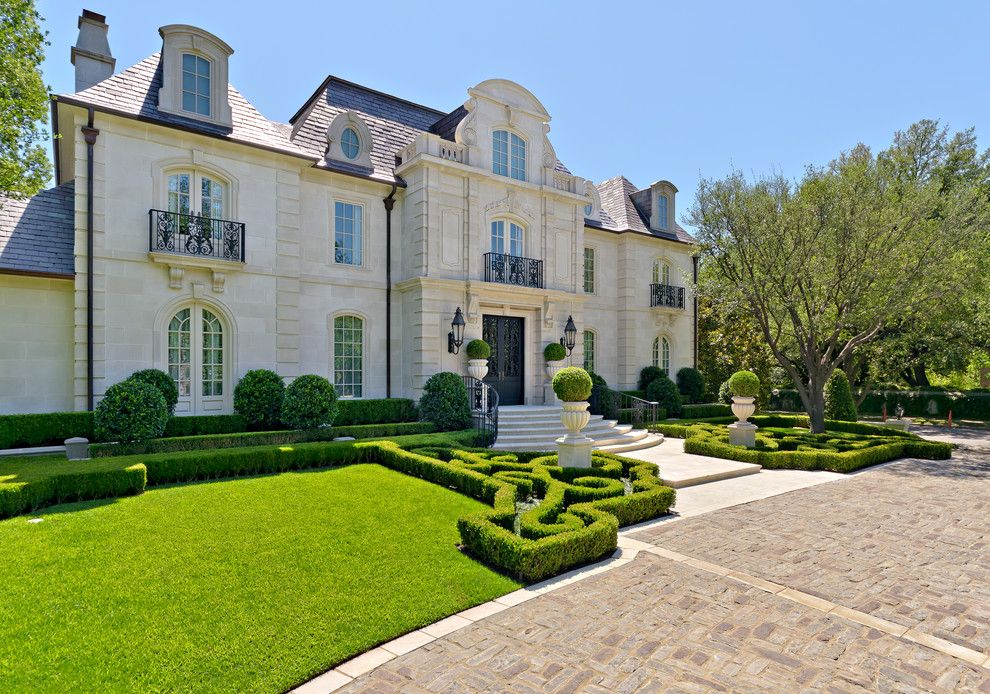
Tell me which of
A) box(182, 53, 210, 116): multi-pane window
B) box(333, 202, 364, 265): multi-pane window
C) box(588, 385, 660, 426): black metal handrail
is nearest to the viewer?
box(182, 53, 210, 116): multi-pane window

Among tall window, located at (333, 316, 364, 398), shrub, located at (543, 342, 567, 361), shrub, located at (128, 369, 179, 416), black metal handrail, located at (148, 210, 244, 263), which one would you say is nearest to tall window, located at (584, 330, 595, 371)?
shrub, located at (543, 342, 567, 361)

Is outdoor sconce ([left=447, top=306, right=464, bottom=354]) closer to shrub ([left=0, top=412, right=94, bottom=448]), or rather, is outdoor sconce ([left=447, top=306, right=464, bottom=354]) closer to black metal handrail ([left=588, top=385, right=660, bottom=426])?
black metal handrail ([left=588, top=385, right=660, bottom=426])

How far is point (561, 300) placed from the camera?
1717 cm

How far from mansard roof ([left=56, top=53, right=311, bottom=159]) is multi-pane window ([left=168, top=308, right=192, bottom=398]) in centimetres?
430

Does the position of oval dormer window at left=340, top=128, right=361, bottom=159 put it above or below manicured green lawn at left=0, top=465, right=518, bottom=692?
above

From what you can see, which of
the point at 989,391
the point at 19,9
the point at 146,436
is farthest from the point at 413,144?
the point at 989,391

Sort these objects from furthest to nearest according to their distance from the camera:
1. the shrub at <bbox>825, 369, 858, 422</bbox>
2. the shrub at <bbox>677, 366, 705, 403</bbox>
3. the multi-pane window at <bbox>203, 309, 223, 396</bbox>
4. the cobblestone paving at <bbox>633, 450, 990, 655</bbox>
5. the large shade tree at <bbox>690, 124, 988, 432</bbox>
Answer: the shrub at <bbox>677, 366, 705, 403</bbox> < the shrub at <bbox>825, 369, 858, 422</bbox> < the large shade tree at <bbox>690, 124, 988, 432</bbox> < the multi-pane window at <bbox>203, 309, 223, 396</bbox> < the cobblestone paving at <bbox>633, 450, 990, 655</bbox>

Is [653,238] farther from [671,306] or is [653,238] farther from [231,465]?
[231,465]

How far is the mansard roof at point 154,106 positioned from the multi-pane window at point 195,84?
1.37 feet

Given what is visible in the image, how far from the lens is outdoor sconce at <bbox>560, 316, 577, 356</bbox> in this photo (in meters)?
17.2

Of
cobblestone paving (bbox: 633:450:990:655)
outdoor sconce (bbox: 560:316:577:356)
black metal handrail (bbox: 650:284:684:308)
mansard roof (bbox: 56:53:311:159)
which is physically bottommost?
cobblestone paving (bbox: 633:450:990:655)

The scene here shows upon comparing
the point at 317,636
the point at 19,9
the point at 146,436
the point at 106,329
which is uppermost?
the point at 19,9

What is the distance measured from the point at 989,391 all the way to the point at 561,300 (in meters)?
23.7

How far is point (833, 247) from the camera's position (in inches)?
576
